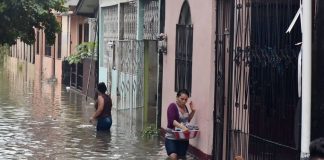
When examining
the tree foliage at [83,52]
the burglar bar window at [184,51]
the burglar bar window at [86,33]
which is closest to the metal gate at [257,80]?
the burglar bar window at [184,51]

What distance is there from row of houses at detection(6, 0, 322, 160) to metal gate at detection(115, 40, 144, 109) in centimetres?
3

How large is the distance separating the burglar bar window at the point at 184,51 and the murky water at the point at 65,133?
55.1 inches

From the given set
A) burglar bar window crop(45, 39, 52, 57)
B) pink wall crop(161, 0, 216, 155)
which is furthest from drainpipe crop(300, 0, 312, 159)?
burglar bar window crop(45, 39, 52, 57)

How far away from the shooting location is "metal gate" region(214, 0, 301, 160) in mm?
7879

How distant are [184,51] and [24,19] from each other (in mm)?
3994

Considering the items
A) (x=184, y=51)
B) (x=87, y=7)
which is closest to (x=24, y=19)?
(x=184, y=51)

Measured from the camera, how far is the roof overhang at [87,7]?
2623cm

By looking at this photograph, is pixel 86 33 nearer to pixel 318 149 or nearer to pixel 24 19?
pixel 24 19

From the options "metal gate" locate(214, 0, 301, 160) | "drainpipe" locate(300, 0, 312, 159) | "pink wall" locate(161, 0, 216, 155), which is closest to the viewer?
"drainpipe" locate(300, 0, 312, 159)

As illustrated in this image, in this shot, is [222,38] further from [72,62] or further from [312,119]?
[72,62]

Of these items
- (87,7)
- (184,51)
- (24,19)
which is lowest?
(184,51)

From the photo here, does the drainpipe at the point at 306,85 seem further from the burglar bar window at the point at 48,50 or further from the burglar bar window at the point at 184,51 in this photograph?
the burglar bar window at the point at 48,50

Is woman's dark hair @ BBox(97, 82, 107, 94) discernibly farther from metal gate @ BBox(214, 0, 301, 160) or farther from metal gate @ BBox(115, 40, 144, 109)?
metal gate @ BBox(214, 0, 301, 160)

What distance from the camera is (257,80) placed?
8.74 m
